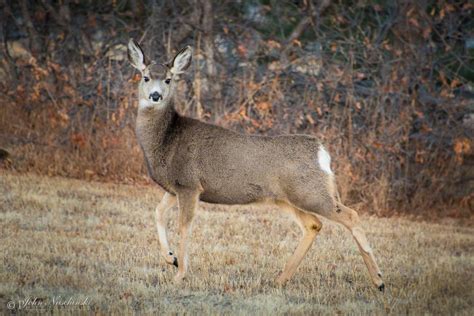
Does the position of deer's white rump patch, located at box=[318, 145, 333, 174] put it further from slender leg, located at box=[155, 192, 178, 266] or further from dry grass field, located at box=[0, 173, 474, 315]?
slender leg, located at box=[155, 192, 178, 266]

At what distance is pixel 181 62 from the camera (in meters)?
8.28

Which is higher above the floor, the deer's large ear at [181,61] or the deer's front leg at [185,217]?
the deer's large ear at [181,61]

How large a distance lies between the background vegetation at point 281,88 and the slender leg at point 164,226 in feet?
15.8

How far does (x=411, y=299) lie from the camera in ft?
23.7

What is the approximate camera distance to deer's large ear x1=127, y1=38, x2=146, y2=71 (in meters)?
8.11

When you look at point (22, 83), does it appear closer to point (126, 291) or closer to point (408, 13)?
point (408, 13)

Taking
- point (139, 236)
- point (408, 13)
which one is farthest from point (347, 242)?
point (408, 13)

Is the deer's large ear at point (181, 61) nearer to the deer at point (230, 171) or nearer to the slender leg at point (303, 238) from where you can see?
the deer at point (230, 171)

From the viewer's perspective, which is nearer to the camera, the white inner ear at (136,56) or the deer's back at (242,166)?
the deer's back at (242,166)

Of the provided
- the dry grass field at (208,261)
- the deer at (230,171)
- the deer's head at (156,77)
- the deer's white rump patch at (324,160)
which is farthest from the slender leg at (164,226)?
the deer's white rump patch at (324,160)

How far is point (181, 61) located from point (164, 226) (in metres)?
1.63

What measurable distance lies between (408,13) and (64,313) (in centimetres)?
817

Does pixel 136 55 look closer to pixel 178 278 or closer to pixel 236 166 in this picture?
pixel 236 166

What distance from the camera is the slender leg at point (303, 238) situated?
775cm
